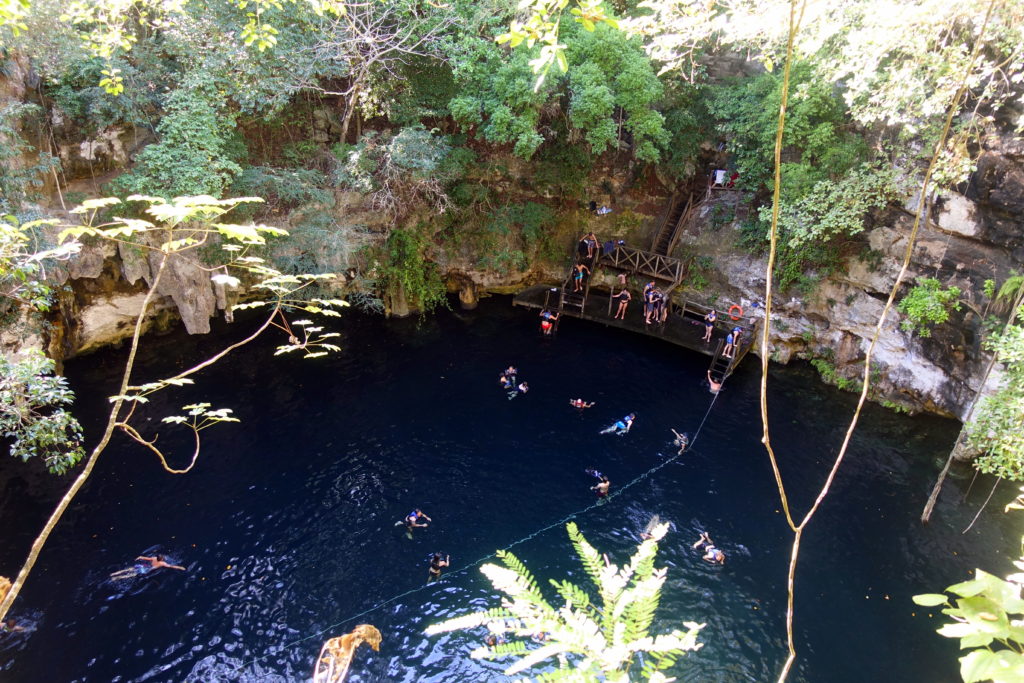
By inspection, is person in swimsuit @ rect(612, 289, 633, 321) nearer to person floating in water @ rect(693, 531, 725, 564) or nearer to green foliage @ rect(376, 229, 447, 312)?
green foliage @ rect(376, 229, 447, 312)

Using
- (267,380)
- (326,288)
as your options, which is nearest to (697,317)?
(326,288)

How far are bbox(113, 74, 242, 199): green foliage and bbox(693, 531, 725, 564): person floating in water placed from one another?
42.6 feet

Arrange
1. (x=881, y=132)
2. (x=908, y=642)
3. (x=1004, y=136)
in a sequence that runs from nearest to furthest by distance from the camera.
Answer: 1. (x=908, y=642)
2. (x=1004, y=136)
3. (x=881, y=132)

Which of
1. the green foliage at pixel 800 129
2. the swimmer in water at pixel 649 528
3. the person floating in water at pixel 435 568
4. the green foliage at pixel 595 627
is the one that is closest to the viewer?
the green foliage at pixel 595 627

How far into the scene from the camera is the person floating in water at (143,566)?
1105cm

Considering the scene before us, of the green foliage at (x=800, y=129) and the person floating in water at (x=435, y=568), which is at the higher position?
the green foliage at (x=800, y=129)

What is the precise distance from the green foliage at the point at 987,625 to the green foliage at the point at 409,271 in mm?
17063

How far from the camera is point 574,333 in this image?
19.5 m

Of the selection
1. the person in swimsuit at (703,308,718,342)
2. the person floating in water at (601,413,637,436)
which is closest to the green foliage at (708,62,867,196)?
the person in swimsuit at (703,308,718,342)

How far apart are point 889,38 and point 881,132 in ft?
22.0

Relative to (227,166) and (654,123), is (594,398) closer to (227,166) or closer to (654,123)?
(654,123)

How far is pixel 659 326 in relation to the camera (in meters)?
19.1

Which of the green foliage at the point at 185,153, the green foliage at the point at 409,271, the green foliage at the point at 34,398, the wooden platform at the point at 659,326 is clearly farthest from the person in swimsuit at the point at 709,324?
the green foliage at the point at 34,398

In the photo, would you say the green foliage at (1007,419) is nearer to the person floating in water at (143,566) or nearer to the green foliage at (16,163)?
the person floating in water at (143,566)
